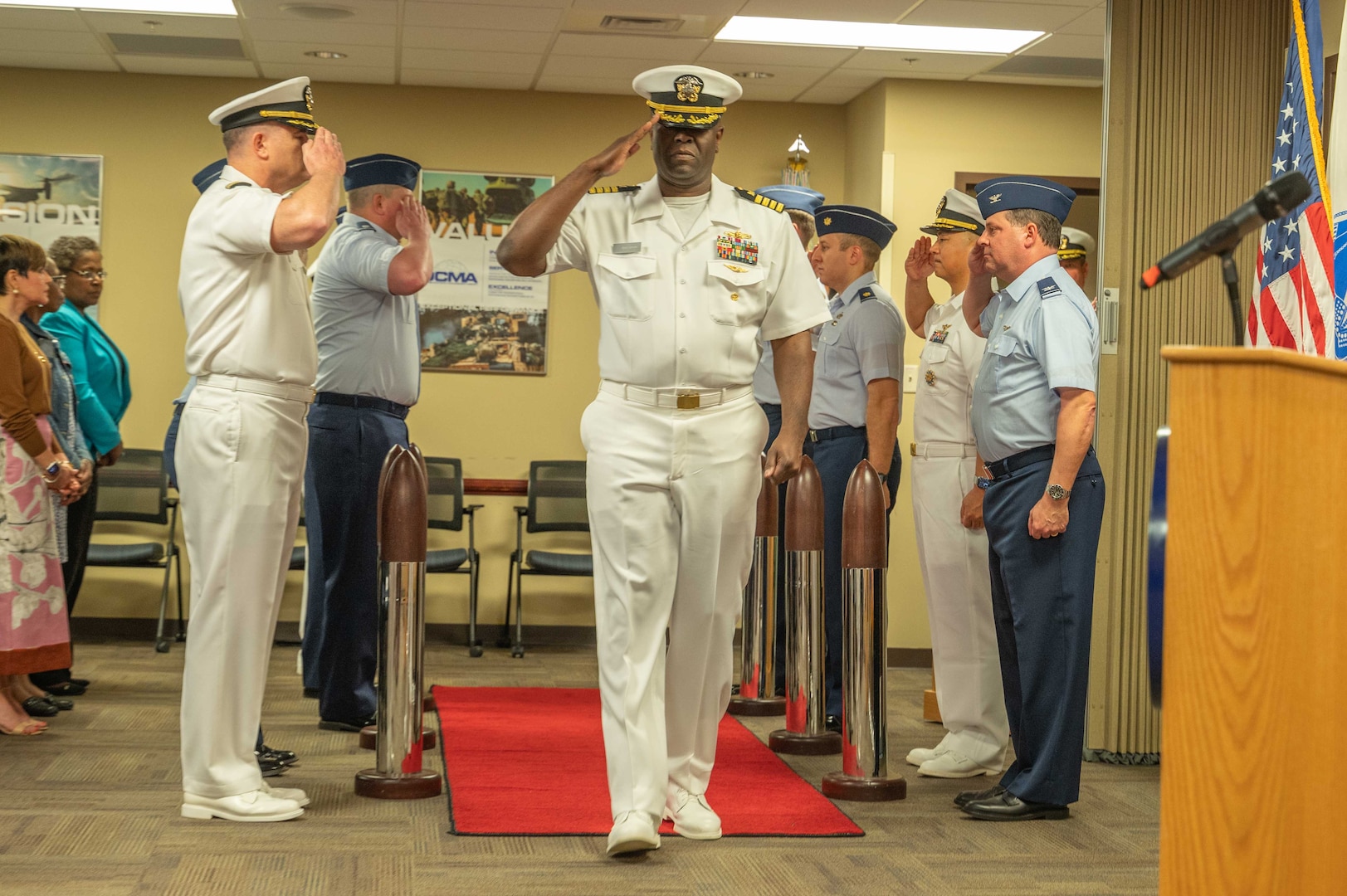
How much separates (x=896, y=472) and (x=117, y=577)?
4574 millimetres

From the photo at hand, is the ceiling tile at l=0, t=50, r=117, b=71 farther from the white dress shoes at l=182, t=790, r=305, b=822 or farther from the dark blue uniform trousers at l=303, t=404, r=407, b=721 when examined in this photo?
the white dress shoes at l=182, t=790, r=305, b=822

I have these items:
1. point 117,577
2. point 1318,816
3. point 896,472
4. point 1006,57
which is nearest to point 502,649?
point 117,577

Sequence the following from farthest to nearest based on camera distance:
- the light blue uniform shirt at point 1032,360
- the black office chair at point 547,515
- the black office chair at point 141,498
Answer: the black office chair at point 547,515 < the black office chair at point 141,498 < the light blue uniform shirt at point 1032,360

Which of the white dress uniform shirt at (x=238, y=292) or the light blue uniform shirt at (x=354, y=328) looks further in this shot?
the light blue uniform shirt at (x=354, y=328)

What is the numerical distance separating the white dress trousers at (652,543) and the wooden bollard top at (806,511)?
109 centimetres

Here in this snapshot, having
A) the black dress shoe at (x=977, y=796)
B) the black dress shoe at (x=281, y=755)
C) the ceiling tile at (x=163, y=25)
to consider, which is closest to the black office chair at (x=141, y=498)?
the ceiling tile at (x=163, y=25)

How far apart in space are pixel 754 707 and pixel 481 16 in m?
3.40

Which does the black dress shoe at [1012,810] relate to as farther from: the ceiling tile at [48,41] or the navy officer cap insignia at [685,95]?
the ceiling tile at [48,41]

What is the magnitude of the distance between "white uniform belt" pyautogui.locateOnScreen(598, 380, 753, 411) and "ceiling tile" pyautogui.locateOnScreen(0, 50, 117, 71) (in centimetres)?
519

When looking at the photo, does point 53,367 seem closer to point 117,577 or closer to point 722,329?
point 117,577

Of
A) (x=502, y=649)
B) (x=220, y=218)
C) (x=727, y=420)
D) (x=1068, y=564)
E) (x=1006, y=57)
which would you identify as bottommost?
(x=502, y=649)

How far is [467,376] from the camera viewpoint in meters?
7.97

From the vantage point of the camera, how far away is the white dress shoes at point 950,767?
4402 millimetres

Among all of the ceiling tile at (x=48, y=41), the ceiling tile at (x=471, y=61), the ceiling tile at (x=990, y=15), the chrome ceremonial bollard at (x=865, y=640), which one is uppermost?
the ceiling tile at (x=471, y=61)
